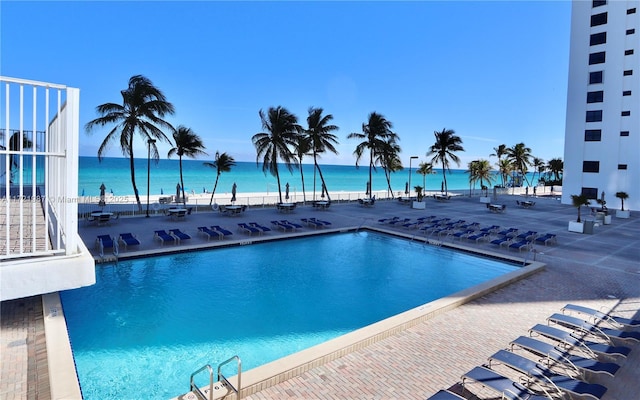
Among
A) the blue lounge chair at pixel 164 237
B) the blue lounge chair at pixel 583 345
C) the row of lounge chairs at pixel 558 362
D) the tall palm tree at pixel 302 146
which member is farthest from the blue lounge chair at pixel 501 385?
the tall palm tree at pixel 302 146

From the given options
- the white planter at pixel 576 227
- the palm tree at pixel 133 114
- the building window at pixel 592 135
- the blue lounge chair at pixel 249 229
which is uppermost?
the building window at pixel 592 135

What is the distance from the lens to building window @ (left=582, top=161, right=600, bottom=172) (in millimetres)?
32531

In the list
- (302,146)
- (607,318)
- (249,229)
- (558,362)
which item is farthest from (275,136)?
(558,362)

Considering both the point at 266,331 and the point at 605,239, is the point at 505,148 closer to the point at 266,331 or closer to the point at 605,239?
the point at 605,239

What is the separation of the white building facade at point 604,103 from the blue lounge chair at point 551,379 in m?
34.4

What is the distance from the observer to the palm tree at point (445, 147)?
115ft

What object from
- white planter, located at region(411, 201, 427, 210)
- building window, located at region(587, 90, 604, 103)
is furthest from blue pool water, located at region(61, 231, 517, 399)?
building window, located at region(587, 90, 604, 103)

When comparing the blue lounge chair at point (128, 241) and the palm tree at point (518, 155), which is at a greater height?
the palm tree at point (518, 155)

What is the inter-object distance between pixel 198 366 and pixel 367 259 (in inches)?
341

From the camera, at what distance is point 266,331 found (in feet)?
26.2

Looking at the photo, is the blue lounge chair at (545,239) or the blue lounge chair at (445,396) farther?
the blue lounge chair at (545,239)

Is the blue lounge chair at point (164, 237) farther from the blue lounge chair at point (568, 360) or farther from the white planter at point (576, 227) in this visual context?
the white planter at point (576, 227)

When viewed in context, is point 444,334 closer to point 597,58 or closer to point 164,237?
point 164,237

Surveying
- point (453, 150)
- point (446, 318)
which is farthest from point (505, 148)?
point (446, 318)
